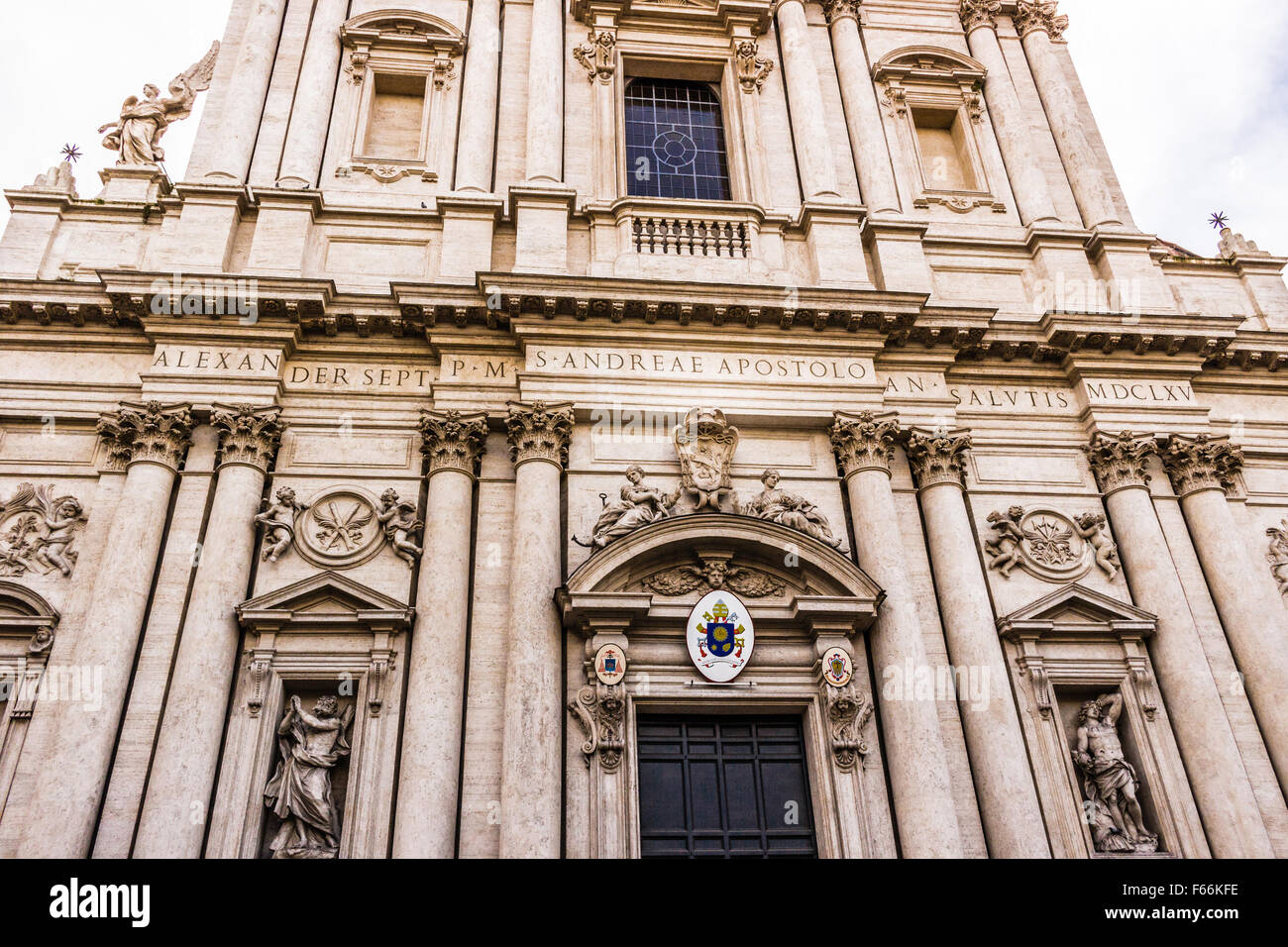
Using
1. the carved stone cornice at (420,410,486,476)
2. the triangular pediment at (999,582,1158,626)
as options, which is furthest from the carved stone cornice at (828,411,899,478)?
the carved stone cornice at (420,410,486,476)

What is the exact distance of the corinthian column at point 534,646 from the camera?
1027 cm

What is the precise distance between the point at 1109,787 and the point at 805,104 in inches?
424

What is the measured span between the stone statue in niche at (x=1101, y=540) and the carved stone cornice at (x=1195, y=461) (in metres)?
1.26

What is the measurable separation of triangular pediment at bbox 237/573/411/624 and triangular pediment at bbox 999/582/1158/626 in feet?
24.1

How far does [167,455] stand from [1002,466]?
10.6 metres

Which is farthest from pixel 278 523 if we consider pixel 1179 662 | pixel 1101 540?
pixel 1179 662

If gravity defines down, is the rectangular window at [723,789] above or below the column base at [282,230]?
below

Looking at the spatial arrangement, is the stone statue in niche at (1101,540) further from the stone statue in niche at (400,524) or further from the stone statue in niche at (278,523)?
the stone statue in niche at (278,523)

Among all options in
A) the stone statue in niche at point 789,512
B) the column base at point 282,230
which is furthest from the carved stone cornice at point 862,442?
the column base at point 282,230

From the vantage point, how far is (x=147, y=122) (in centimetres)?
1559

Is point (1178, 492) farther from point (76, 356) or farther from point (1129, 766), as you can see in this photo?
point (76, 356)

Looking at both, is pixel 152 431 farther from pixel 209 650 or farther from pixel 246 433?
pixel 209 650
